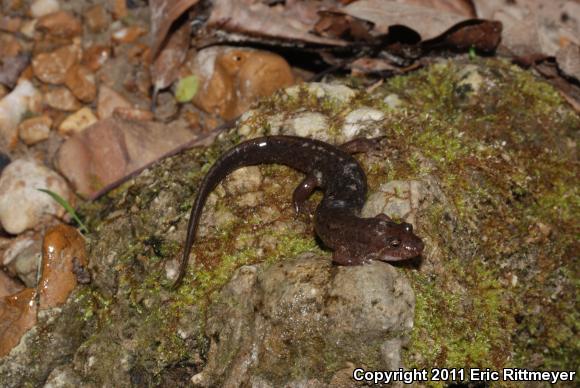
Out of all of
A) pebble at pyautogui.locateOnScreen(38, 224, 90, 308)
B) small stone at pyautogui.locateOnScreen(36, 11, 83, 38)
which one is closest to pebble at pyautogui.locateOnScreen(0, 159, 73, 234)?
pebble at pyautogui.locateOnScreen(38, 224, 90, 308)

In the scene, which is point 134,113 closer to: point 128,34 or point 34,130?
point 34,130

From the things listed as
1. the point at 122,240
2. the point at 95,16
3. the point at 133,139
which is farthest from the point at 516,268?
the point at 95,16

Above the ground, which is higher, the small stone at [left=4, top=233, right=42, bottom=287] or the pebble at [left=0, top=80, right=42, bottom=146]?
the pebble at [left=0, top=80, right=42, bottom=146]

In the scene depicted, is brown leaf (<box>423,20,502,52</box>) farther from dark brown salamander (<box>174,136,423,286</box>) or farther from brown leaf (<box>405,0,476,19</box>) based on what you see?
dark brown salamander (<box>174,136,423,286</box>)

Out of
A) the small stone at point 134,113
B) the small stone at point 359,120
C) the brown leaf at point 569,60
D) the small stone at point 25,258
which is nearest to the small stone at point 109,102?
the small stone at point 134,113

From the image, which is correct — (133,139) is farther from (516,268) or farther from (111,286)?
(516,268)
